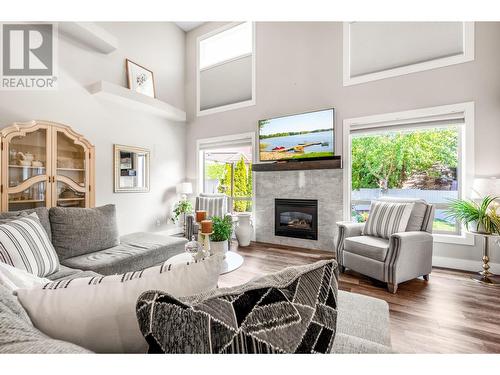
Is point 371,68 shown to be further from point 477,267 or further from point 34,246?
point 34,246

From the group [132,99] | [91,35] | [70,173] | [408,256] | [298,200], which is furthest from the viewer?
[298,200]

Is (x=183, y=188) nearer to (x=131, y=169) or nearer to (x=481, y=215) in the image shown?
(x=131, y=169)

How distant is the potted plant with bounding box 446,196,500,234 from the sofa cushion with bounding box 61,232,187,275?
311 cm

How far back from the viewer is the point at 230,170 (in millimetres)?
4887

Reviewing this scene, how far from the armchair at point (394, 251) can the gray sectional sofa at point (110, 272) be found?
1456mm


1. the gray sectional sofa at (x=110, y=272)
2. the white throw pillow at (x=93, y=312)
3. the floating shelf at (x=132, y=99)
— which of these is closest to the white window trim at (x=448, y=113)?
the gray sectional sofa at (x=110, y=272)

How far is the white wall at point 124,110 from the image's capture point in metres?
3.21

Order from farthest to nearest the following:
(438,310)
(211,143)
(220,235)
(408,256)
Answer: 1. (211,143)
2. (408,256)
3. (220,235)
4. (438,310)

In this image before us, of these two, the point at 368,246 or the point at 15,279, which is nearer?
the point at 15,279

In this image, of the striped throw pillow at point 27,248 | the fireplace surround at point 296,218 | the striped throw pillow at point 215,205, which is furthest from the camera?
the striped throw pillow at point 215,205

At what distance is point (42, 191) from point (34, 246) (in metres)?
1.58

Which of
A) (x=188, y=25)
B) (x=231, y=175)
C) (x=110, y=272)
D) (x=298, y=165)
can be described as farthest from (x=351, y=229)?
(x=188, y=25)

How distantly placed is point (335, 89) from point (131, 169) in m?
3.56

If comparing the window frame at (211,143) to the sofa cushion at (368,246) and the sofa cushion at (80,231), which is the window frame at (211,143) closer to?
the sofa cushion at (368,246)
